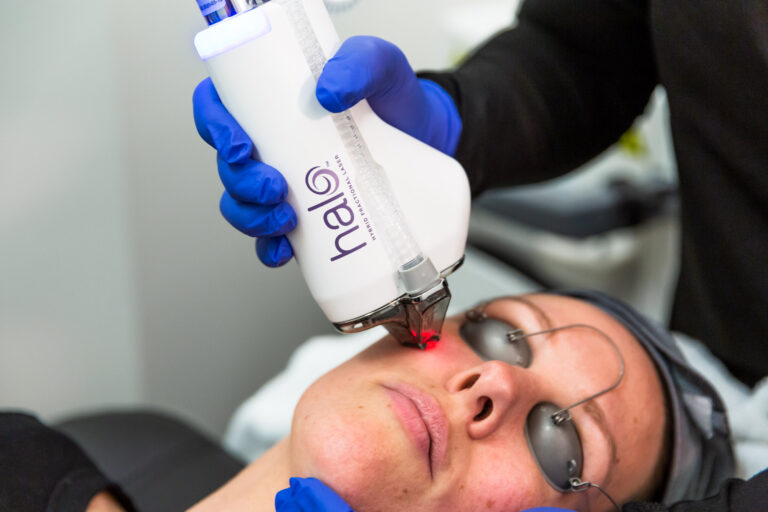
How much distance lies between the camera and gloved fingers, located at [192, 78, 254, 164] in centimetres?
72

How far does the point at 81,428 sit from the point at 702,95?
1206 mm

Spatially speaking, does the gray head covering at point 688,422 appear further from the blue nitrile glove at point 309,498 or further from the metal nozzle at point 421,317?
the blue nitrile glove at point 309,498

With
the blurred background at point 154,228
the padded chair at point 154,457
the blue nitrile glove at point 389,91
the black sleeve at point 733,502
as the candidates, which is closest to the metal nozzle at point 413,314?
the blue nitrile glove at point 389,91

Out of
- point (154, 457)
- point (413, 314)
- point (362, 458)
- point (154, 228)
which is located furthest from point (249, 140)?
point (154, 228)

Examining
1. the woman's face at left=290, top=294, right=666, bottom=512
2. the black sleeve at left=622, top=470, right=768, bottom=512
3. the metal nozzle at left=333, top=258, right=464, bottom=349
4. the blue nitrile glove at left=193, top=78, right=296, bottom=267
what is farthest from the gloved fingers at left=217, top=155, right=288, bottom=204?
the black sleeve at left=622, top=470, right=768, bottom=512

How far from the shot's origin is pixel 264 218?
738 millimetres

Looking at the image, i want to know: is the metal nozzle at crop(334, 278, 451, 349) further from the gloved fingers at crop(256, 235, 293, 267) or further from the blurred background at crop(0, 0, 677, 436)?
the blurred background at crop(0, 0, 677, 436)

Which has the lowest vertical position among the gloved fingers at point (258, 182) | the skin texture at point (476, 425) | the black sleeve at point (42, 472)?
the skin texture at point (476, 425)

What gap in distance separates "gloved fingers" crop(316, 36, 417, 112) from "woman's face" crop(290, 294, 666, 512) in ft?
1.09

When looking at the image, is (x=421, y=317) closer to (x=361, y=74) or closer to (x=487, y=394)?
(x=487, y=394)

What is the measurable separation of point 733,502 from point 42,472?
856 mm

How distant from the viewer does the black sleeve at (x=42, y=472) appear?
2.77ft

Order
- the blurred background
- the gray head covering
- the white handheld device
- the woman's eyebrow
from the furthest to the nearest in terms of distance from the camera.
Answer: the blurred background < the gray head covering < the woman's eyebrow < the white handheld device

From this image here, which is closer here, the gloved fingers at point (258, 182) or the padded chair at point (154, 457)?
the gloved fingers at point (258, 182)
